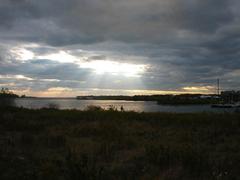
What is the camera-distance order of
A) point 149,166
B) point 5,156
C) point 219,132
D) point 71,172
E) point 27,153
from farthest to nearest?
point 219,132, point 27,153, point 5,156, point 149,166, point 71,172

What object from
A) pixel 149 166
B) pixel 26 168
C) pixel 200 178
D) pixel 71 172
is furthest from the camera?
pixel 149 166

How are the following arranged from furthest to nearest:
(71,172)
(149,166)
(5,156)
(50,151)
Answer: (50,151), (5,156), (149,166), (71,172)

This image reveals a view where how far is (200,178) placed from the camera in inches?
233

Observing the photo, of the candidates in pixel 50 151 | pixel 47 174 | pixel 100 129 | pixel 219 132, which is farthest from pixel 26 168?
pixel 219 132

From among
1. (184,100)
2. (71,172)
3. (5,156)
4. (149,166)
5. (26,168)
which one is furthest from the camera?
(184,100)

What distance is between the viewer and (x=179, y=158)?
23.7ft

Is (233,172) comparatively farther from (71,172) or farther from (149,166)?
(71,172)

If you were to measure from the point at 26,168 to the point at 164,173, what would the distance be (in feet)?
10.1

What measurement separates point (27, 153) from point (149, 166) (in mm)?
3848

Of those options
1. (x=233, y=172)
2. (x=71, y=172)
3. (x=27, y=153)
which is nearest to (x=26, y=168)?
(x=71, y=172)

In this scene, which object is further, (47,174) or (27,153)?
(27,153)

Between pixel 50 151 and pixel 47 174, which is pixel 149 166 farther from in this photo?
pixel 50 151

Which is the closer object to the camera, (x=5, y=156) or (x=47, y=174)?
(x=47, y=174)

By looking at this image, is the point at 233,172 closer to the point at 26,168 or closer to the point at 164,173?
the point at 164,173
